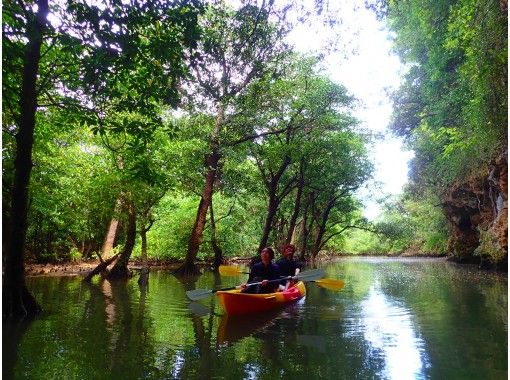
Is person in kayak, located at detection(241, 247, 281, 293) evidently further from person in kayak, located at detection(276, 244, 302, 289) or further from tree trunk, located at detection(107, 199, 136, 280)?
tree trunk, located at detection(107, 199, 136, 280)

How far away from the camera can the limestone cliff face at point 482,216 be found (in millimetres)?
18109

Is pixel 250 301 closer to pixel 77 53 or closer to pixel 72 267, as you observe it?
pixel 77 53

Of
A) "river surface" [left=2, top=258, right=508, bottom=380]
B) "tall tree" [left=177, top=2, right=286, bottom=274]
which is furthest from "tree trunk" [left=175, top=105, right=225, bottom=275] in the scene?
"river surface" [left=2, top=258, right=508, bottom=380]

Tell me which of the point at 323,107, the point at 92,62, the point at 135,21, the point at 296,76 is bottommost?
the point at 92,62

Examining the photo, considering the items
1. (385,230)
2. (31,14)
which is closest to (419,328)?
(31,14)

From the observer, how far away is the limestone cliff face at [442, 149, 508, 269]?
1811 centimetres

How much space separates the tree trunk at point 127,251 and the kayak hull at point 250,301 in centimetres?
671

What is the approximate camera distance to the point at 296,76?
19844 millimetres

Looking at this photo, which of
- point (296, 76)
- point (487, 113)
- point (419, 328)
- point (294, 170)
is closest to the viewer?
point (419, 328)

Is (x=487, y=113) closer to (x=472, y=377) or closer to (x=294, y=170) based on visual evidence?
(x=472, y=377)

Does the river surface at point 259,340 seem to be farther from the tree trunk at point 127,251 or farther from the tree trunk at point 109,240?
the tree trunk at point 109,240

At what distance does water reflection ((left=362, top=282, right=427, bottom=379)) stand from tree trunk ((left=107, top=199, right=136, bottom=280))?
8.08 m

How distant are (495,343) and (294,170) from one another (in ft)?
64.2

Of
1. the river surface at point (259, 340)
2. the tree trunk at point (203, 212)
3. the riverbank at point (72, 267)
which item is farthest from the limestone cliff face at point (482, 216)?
the riverbank at point (72, 267)
